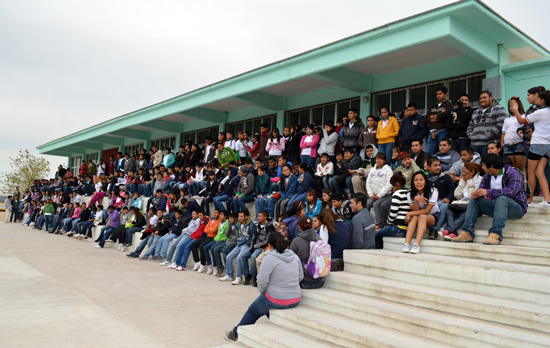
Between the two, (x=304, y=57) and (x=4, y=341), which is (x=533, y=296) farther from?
(x=304, y=57)

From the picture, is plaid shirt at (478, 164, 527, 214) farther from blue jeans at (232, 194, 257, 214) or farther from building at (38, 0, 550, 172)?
blue jeans at (232, 194, 257, 214)

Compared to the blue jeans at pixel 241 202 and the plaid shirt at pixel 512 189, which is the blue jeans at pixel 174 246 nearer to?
the blue jeans at pixel 241 202

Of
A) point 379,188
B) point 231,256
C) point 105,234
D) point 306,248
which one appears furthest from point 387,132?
point 105,234

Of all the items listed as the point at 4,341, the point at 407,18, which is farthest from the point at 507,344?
the point at 407,18

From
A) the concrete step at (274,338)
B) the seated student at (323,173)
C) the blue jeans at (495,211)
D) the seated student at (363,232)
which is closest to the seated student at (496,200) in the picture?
the blue jeans at (495,211)

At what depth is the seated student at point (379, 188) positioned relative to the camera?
7762mm

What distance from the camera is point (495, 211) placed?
18.3 ft

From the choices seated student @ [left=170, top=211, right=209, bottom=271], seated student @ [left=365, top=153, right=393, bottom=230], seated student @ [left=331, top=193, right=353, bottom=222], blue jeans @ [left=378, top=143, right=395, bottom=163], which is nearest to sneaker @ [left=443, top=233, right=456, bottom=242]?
seated student @ [left=365, top=153, right=393, bottom=230]

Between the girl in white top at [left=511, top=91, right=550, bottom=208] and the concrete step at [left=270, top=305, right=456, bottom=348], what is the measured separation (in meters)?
3.69

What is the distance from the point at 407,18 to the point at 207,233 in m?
6.66

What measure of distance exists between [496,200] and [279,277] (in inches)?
123

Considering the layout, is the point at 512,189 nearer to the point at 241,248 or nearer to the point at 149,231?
the point at 241,248

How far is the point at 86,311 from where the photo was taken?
19.1ft

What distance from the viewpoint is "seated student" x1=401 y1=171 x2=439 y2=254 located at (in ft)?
19.6
